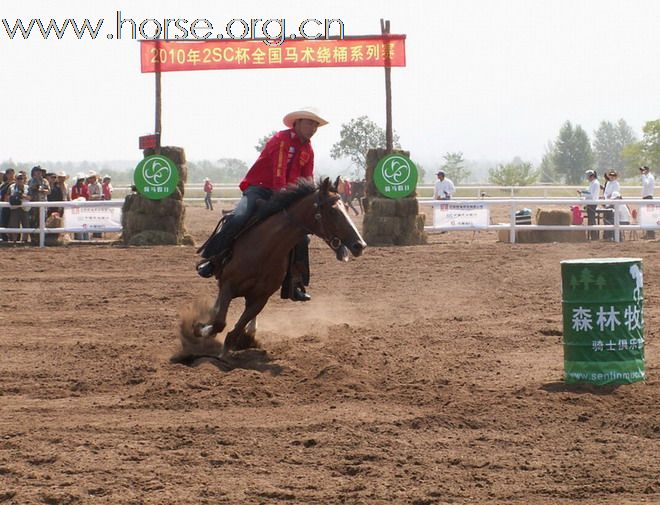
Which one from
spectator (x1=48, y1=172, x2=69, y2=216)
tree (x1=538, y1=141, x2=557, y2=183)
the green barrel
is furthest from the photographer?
tree (x1=538, y1=141, x2=557, y2=183)

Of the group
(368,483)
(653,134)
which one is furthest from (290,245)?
(653,134)

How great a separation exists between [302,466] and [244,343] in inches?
164

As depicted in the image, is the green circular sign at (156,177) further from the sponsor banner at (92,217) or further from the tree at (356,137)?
the tree at (356,137)

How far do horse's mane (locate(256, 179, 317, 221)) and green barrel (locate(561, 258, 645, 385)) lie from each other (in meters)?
2.45

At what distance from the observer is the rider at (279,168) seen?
32.0 feet

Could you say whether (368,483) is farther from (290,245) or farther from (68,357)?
(68,357)

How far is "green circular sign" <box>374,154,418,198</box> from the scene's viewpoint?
22.9 metres

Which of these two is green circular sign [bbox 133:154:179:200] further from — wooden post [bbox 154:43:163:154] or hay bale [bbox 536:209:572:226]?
hay bale [bbox 536:209:572:226]

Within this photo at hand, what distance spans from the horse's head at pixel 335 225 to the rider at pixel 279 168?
472 millimetres

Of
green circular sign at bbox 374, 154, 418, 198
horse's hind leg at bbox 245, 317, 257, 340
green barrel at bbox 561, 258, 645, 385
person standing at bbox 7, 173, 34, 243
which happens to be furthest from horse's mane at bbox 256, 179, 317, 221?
person standing at bbox 7, 173, 34, 243

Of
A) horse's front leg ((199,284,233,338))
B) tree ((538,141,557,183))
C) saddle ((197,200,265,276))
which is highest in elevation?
tree ((538,141,557,183))

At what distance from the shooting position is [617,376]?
8258mm

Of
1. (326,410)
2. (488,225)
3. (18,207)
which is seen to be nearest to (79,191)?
(18,207)

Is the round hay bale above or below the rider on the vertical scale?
below
